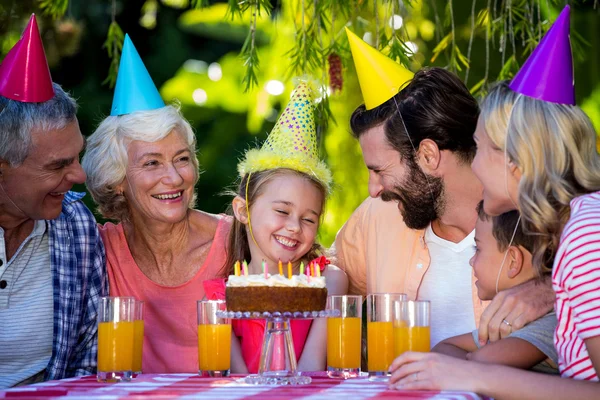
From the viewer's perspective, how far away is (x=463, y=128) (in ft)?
11.8

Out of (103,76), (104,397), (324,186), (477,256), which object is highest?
(103,76)

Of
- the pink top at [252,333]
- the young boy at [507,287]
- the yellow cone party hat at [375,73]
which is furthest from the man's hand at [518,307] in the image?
the yellow cone party hat at [375,73]

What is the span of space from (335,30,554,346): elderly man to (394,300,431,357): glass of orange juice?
2.93 ft

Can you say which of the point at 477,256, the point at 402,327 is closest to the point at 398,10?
the point at 477,256

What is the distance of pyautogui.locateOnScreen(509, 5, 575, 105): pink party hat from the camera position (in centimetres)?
242

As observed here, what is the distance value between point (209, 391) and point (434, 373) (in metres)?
0.57

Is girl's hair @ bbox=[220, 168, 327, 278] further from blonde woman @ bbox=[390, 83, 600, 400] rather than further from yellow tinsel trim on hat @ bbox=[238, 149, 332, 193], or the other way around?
blonde woman @ bbox=[390, 83, 600, 400]

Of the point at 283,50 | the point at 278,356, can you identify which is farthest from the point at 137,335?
the point at 283,50

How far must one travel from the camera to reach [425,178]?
141 inches

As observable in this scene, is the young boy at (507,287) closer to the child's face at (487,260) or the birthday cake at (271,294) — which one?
the child's face at (487,260)

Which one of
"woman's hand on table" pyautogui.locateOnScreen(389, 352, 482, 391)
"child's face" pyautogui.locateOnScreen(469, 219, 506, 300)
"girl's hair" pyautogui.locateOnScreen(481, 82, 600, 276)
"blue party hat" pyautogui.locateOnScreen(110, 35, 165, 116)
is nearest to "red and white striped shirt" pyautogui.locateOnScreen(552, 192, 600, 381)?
"girl's hair" pyautogui.locateOnScreen(481, 82, 600, 276)

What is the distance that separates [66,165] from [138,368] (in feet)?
3.35

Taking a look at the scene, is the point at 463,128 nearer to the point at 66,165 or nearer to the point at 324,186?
the point at 324,186

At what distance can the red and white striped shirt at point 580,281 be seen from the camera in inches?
83.5
